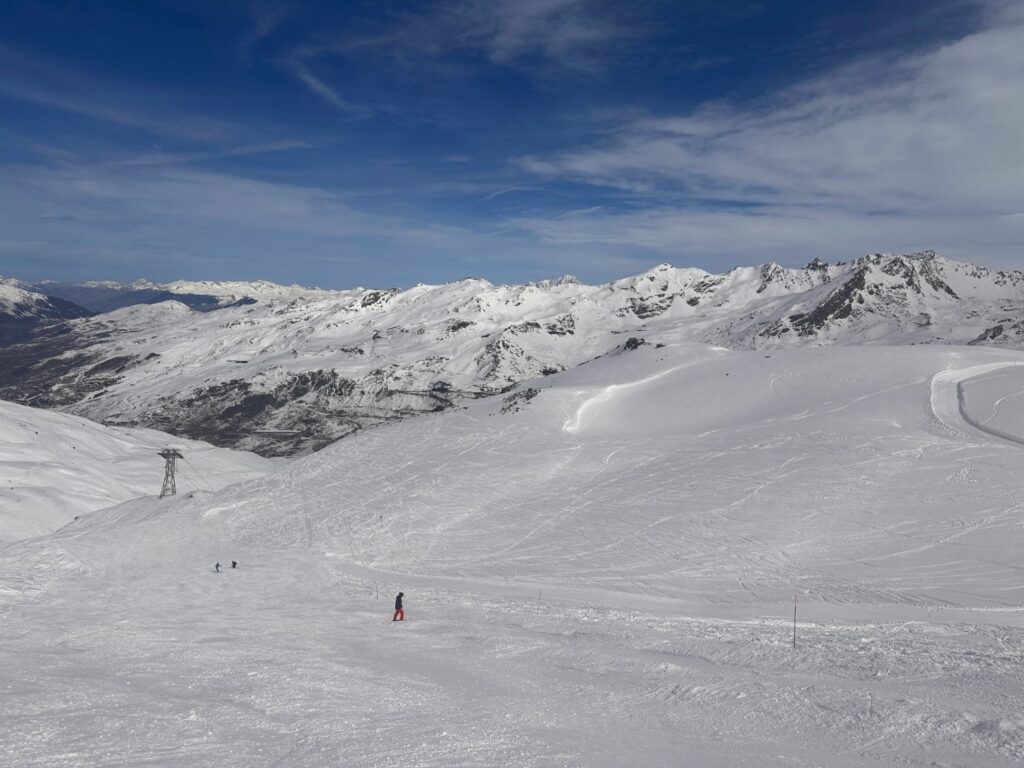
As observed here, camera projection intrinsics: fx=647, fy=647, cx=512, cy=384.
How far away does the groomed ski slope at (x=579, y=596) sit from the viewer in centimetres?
1330

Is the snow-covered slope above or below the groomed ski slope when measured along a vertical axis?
below

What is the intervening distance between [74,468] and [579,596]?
87.3m

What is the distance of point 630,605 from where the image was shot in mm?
28172

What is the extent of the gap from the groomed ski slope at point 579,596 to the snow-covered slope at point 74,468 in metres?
14.8

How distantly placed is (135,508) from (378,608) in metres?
42.1

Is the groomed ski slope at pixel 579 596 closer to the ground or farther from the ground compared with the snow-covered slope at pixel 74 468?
farther from the ground

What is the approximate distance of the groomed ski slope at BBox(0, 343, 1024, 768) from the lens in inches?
524

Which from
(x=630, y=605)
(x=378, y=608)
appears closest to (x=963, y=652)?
(x=630, y=605)

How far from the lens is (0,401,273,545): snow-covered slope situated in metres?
68.4

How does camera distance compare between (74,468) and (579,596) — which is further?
(74,468)

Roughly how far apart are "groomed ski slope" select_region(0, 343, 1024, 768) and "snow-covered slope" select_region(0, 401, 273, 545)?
14.8m

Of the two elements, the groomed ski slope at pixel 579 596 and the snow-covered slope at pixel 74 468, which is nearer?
the groomed ski slope at pixel 579 596

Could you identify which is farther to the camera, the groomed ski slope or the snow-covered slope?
the snow-covered slope

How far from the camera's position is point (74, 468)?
8969cm
